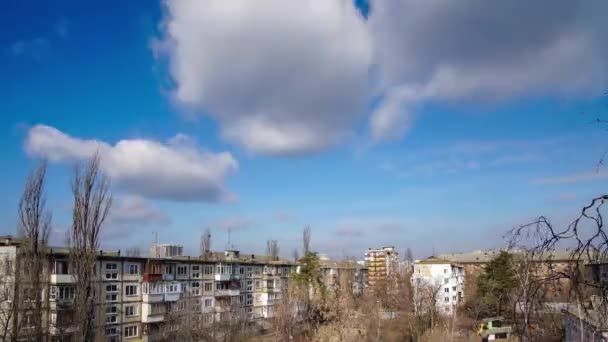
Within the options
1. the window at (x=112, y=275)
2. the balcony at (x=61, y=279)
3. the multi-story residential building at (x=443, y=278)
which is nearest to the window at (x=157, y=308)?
the window at (x=112, y=275)

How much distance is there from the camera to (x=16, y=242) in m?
28.1

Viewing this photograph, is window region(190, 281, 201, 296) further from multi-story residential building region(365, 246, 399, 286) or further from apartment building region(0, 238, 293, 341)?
multi-story residential building region(365, 246, 399, 286)

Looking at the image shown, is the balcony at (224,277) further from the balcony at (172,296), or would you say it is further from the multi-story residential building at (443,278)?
the multi-story residential building at (443,278)

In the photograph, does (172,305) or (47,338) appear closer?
A: (47,338)

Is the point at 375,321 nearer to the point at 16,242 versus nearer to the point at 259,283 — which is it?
the point at 259,283

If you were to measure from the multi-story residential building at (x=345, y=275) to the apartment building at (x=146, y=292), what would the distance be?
49.3ft

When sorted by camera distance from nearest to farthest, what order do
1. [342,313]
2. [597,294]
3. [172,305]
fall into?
[597,294]
[172,305]
[342,313]

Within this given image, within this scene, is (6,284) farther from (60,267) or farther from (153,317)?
(153,317)

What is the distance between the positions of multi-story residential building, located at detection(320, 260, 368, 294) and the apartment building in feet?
49.3

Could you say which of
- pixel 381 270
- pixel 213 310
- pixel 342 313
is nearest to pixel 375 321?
pixel 342 313

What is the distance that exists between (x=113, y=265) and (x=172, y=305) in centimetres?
592

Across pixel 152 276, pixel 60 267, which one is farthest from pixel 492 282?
pixel 60 267

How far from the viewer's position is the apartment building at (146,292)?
2855 centimetres

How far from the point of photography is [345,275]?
65.4 meters
